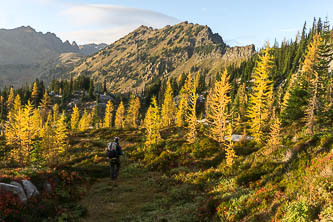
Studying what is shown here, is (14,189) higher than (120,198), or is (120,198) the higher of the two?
(14,189)

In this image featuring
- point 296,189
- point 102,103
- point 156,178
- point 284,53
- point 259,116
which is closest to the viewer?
point 296,189

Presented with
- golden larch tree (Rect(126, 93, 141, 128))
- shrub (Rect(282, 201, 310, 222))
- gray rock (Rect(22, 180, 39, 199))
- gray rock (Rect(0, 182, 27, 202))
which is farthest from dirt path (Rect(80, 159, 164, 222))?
golden larch tree (Rect(126, 93, 141, 128))

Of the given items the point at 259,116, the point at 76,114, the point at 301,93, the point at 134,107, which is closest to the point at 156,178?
the point at 259,116

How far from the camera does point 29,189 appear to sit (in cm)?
1051

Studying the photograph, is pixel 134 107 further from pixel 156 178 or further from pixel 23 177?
pixel 23 177

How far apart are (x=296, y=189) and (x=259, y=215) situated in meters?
2.08

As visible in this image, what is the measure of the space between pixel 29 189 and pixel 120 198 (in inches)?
202

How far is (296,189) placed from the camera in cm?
814

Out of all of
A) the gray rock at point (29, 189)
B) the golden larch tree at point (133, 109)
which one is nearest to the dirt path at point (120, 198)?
the gray rock at point (29, 189)

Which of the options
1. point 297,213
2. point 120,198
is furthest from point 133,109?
point 297,213

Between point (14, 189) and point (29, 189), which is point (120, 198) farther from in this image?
point (14, 189)

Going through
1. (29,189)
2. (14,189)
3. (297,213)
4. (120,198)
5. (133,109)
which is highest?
(297,213)

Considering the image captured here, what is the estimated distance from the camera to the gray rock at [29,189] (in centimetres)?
1032

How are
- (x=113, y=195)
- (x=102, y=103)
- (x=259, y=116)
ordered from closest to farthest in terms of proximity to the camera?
(x=113, y=195) < (x=259, y=116) < (x=102, y=103)
